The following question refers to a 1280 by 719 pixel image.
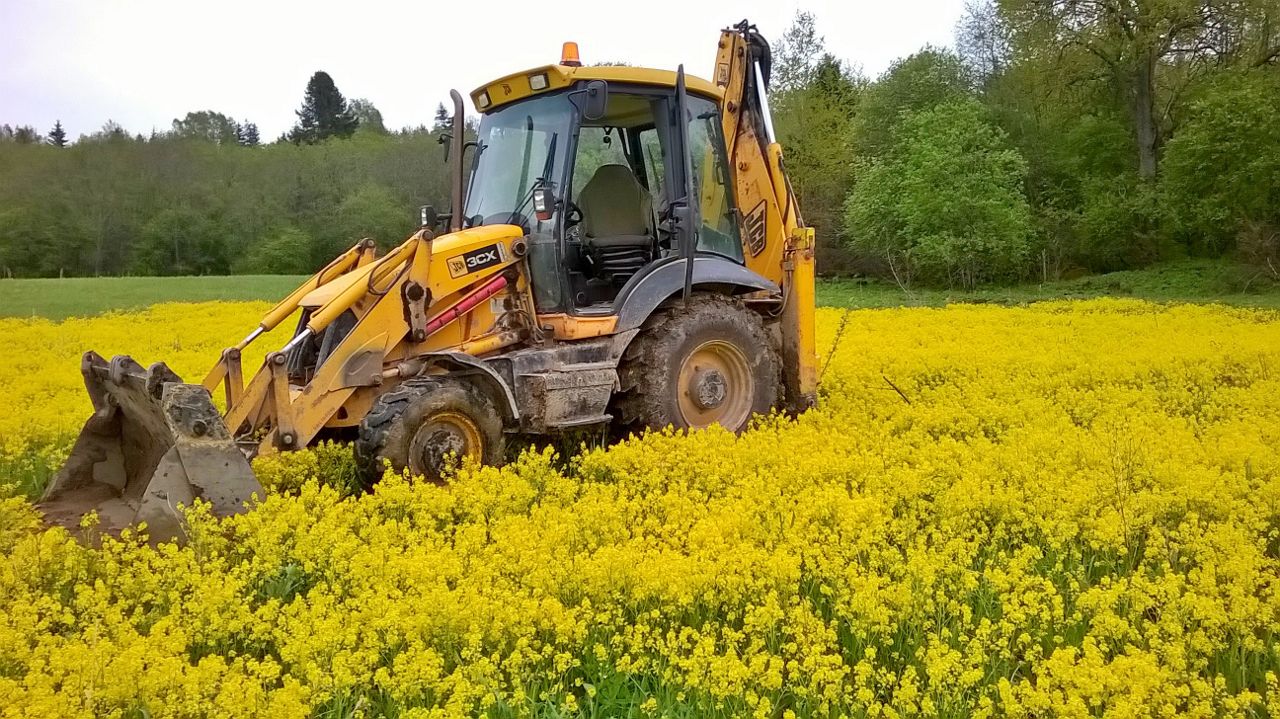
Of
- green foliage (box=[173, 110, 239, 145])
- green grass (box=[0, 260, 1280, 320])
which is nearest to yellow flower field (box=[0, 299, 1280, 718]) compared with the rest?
green grass (box=[0, 260, 1280, 320])

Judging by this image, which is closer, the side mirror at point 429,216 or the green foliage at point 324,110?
the side mirror at point 429,216

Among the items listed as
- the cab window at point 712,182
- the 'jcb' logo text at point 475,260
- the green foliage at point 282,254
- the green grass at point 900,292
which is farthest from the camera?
the green foliage at point 282,254

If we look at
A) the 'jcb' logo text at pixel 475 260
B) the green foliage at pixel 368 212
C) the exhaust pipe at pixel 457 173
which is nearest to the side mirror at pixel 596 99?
the 'jcb' logo text at pixel 475 260

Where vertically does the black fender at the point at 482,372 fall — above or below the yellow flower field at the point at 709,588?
above

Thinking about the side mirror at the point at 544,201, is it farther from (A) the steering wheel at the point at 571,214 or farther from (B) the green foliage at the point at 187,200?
(B) the green foliage at the point at 187,200

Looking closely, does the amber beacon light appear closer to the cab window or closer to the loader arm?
the cab window

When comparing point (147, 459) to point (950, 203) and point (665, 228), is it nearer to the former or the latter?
point (665, 228)

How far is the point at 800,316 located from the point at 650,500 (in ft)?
10.1

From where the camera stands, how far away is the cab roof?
614cm

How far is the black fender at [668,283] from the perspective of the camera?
6371mm

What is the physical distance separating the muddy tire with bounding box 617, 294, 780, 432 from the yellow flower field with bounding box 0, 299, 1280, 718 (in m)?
0.50

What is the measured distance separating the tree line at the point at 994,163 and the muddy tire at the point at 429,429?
1654 cm

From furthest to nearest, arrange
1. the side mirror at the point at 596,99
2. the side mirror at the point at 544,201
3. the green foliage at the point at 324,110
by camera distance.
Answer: the green foliage at the point at 324,110 → the side mirror at the point at 544,201 → the side mirror at the point at 596,99

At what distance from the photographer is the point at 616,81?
20.8ft
